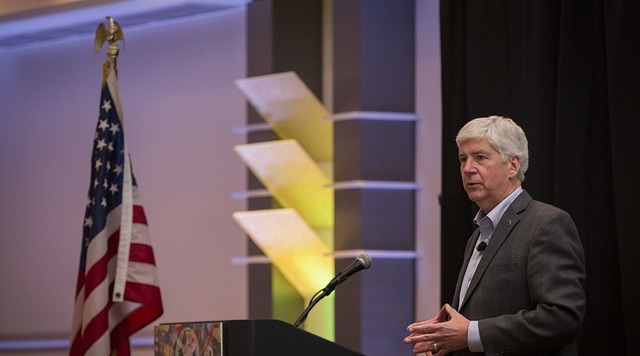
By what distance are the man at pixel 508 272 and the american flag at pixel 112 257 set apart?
8.59 ft

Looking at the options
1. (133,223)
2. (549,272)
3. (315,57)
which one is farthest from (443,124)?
(549,272)

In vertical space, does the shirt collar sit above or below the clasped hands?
above

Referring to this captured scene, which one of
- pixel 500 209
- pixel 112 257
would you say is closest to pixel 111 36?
pixel 112 257

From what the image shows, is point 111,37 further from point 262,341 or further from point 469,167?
point 262,341

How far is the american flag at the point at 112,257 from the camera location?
5.71 meters

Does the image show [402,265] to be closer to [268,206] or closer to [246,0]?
[268,206]

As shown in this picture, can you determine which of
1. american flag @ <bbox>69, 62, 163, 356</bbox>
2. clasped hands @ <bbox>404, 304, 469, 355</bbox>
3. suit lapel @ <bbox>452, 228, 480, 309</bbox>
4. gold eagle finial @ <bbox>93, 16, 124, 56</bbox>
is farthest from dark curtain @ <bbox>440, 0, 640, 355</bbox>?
gold eagle finial @ <bbox>93, 16, 124, 56</bbox>

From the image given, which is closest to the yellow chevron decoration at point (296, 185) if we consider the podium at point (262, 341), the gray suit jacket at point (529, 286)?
the gray suit jacket at point (529, 286)

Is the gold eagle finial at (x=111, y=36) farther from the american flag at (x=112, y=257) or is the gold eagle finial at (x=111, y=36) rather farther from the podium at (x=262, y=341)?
the podium at (x=262, y=341)

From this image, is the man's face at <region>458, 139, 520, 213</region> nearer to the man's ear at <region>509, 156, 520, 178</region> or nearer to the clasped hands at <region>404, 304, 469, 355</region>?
the man's ear at <region>509, 156, 520, 178</region>

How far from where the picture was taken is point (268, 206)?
6.12m

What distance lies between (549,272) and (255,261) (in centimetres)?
308

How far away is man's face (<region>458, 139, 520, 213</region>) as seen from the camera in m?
3.33

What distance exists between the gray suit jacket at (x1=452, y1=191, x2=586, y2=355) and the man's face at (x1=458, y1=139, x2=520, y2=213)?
0.19 feet
